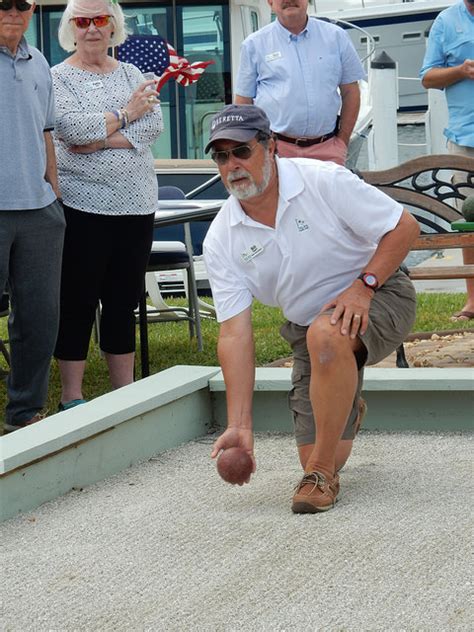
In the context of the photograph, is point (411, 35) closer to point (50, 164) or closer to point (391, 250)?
point (50, 164)

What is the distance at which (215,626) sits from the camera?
3227 millimetres

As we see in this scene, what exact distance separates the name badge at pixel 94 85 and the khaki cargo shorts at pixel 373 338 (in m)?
A: 1.78

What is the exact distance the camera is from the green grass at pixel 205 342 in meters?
7.13

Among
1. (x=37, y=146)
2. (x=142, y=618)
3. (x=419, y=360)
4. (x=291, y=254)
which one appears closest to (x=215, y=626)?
(x=142, y=618)

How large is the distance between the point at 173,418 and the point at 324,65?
2436 millimetres

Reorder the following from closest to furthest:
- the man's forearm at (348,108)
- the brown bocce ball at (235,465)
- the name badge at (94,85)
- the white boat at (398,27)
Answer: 1. the brown bocce ball at (235,465)
2. the name badge at (94,85)
3. the man's forearm at (348,108)
4. the white boat at (398,27)

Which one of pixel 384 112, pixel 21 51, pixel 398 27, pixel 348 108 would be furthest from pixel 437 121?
pixel 398 27

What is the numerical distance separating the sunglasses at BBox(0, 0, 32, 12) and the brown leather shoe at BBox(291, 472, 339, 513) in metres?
2.36

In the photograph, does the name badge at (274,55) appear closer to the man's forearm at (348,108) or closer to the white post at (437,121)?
the man's forearm at (348,108)

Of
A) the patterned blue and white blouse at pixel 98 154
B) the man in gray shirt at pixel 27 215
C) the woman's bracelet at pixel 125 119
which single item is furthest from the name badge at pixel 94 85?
the man in gray shirt at pixel 27 215

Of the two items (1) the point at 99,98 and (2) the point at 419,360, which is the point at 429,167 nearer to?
(2) the point at 419,360

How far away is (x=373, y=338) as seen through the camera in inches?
169

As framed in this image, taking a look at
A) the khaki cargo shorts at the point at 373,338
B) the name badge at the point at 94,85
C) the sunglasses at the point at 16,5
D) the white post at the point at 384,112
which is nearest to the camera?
the khaki cargo shorts at the point at 373,338

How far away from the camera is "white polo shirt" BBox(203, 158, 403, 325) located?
13.9 feet
